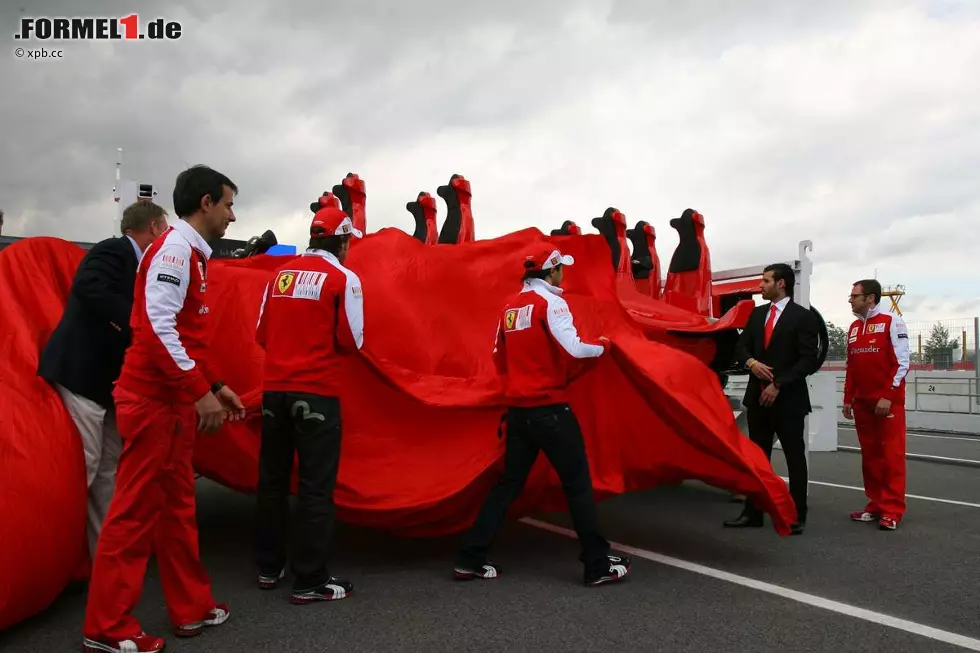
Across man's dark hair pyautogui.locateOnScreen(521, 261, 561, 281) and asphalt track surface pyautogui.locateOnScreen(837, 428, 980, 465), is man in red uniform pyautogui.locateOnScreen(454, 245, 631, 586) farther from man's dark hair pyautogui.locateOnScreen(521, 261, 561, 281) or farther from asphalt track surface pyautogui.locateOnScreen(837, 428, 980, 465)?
asphalt track surface pyautogui.locateOnScreen(837, 428, 980, 465)

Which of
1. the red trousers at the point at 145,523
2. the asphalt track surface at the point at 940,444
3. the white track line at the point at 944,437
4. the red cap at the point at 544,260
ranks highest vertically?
the red cap at the point at 544,260

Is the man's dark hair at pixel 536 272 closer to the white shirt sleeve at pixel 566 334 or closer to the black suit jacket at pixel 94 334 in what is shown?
the white shirt sleeve at pixel 566 334

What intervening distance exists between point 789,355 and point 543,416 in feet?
7.73

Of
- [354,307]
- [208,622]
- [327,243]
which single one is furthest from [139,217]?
[208,622]

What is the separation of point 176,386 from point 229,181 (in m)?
0.92

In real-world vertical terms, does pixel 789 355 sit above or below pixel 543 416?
above

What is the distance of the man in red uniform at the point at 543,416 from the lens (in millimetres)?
3994

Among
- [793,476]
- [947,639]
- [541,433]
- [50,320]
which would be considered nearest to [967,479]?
[793,476]

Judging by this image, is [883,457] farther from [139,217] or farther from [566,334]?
[139,217]

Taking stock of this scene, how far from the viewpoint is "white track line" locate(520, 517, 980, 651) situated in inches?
132

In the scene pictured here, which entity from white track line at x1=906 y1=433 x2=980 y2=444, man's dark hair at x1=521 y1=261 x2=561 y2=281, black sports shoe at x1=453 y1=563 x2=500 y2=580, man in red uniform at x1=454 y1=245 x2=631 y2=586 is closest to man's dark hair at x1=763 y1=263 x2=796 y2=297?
man in red uniform at x1=454 y1=245 x2=631 y2=586

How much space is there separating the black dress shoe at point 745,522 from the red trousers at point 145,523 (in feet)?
12.1

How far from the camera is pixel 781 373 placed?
216 inches

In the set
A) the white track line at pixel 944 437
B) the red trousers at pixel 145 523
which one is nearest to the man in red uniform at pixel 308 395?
the red trousers at pixel 145 523
